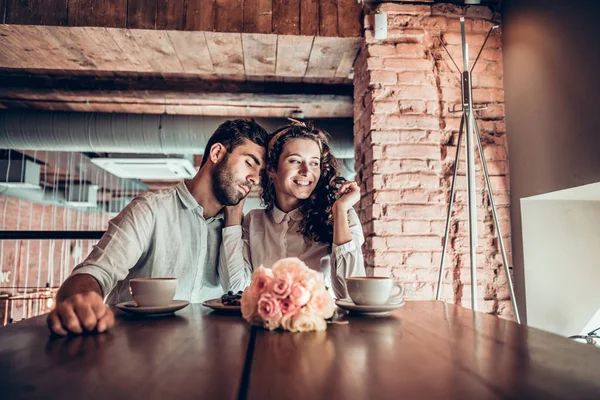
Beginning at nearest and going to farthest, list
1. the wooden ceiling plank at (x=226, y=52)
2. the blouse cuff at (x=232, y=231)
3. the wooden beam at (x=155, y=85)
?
the blouse cuff at (x=232, y=231), the wooden ceiling plank at (x=226, y=52), the wooden beam at (x=155, y=85)

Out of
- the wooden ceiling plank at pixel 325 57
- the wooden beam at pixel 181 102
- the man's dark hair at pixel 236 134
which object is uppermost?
the wooden beam at pixel 181 102

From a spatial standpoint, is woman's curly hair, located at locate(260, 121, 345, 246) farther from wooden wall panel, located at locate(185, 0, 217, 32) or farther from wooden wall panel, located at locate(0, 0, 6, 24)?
wooden wall panel, located at locate(0, 0, 6, 24)

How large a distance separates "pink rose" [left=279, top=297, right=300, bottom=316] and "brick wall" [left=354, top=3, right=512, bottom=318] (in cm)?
144

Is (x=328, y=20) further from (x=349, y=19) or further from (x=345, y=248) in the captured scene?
(x=345, y=248)

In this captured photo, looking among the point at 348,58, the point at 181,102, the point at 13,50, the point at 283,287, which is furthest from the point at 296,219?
the point at 181,102

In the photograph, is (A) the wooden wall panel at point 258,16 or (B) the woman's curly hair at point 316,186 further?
(A) the wooden wall panel at point 258,16

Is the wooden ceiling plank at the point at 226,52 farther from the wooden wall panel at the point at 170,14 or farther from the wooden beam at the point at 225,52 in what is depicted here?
the wooden wall panel at the point at 170,14

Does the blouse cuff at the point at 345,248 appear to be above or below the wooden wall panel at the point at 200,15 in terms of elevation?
below

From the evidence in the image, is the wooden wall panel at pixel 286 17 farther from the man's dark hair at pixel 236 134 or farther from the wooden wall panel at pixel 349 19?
the man's dark hair at pixel 236 134

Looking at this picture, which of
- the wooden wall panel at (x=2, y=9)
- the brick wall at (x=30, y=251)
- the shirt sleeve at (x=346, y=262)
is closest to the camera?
the shirt sleeve at (x=346, y=262)

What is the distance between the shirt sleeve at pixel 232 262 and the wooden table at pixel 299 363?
2.34ft

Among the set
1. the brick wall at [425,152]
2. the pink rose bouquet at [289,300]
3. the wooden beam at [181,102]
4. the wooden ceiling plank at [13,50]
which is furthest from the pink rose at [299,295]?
the wooden beam at [181,102]

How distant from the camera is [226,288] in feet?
5.47

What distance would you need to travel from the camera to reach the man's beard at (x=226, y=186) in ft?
5.76
